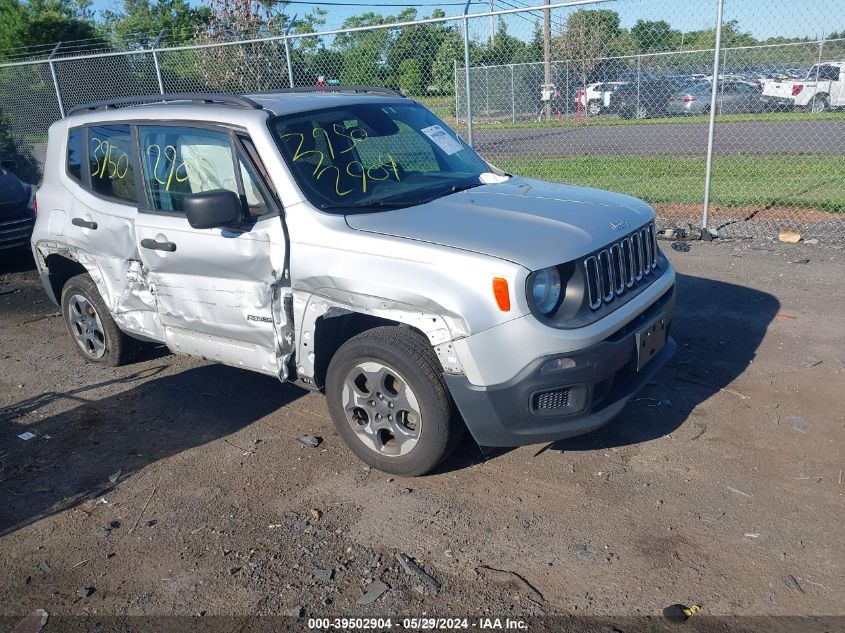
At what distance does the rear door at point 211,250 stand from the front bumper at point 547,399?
1.31m

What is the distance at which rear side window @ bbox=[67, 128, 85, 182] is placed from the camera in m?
5.37

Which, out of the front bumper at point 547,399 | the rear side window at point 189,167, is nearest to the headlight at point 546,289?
the front bumper at point 547,399

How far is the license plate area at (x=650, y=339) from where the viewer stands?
388 centimetres

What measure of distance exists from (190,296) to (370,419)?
4.79ft

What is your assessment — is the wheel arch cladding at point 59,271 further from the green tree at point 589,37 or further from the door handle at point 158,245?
the green tree at point 589,37

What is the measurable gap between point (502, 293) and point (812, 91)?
11.1 meters

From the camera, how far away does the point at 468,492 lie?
3.89 metres

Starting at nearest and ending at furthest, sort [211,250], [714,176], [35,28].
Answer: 1. [211,250]
2. [714,176]
3. [35,28]

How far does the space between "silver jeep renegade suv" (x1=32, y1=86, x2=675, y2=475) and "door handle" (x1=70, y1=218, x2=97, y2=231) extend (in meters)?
0.03

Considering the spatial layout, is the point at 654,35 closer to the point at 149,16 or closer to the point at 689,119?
the point at 689,119

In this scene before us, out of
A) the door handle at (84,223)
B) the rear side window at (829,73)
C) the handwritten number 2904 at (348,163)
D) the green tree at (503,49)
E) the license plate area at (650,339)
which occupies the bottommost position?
the license plate area at (650,339)

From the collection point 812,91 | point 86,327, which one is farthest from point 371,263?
point 812,91

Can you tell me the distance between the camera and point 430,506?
3.79 m

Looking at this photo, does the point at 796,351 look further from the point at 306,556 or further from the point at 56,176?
the point at 56,176
